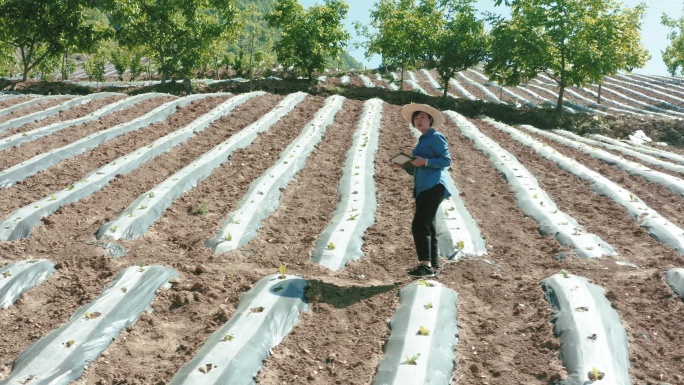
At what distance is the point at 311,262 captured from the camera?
17.2ft

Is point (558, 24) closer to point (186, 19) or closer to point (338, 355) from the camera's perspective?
point (186, 19)

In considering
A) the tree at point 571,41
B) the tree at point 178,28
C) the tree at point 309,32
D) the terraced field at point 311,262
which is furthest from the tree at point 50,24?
the tree at point 571,41

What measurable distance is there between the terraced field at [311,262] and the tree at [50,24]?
9.92 meters

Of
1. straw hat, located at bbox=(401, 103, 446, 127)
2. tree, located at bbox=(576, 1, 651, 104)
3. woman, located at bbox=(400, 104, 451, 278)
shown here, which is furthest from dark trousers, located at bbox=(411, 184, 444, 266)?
tree, located at bbox=(576, 1, 651, 104)

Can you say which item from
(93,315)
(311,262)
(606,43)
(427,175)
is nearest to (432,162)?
(427,175)

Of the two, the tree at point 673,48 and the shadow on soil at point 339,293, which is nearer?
the shadow on soil at point 339,293

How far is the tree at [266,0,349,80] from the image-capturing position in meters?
25.2

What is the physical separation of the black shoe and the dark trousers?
73 mm

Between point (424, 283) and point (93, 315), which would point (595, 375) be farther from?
point (93, 315)

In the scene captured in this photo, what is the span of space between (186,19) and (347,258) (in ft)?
56.4

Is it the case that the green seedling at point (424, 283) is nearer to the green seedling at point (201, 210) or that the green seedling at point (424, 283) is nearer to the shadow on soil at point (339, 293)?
the shadow on soil at point (339, 293)

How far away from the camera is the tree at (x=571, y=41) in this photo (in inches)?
721

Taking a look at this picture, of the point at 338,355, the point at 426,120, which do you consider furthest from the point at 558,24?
the point at 338,355

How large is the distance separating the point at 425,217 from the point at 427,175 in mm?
342
